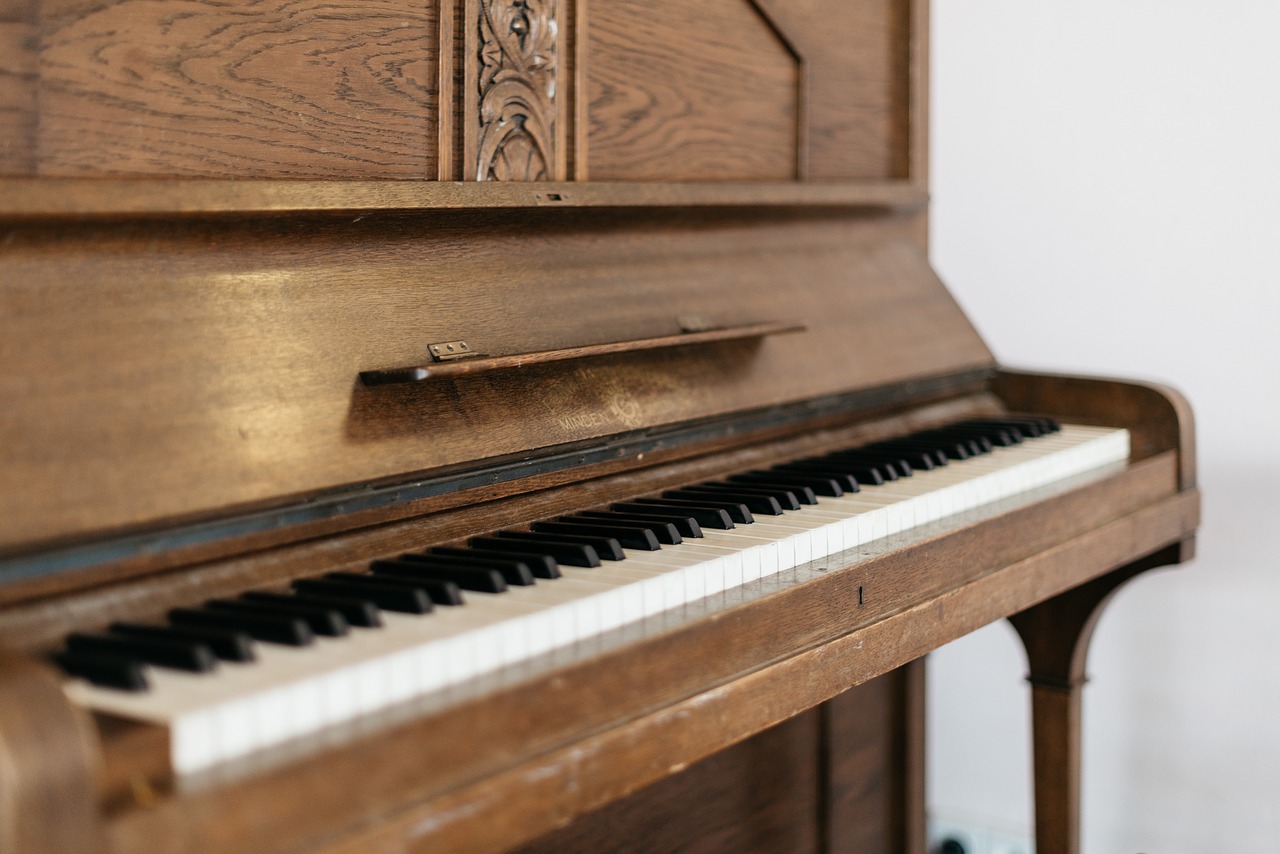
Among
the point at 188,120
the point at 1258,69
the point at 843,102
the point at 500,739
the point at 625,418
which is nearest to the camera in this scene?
the point at 500,739

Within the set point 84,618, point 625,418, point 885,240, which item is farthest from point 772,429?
point 84,618

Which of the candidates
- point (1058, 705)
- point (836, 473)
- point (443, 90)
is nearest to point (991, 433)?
point (836, 473)

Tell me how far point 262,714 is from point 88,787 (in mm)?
131

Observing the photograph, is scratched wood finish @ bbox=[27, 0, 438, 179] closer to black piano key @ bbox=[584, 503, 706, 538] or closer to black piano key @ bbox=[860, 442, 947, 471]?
black piano key @ bbox=[584, 503, 706, 538]

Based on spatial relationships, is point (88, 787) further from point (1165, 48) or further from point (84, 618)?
point (1165, 48)

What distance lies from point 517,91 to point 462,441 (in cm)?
47

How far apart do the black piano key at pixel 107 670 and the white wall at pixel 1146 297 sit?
2325 mm

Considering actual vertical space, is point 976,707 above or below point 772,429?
below

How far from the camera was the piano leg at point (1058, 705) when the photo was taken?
7.54 feet

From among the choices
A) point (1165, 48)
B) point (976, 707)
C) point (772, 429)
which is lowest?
point (976, 707)

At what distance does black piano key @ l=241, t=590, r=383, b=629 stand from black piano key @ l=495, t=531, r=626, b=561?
0.28 metres

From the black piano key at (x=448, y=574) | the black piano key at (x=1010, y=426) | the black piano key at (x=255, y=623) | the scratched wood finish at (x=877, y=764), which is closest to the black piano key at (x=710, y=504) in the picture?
the black piano key at (x=448, y=574)

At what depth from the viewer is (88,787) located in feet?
2.50

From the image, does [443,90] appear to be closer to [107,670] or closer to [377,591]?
[377,591]
